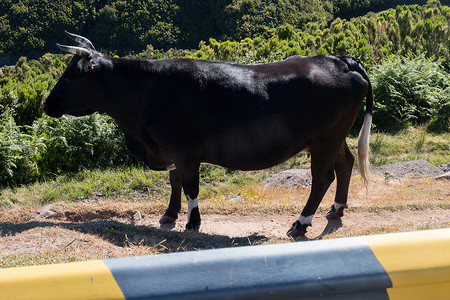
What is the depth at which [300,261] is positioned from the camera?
2301 mm

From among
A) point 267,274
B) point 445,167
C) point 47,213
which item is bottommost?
point 445,167

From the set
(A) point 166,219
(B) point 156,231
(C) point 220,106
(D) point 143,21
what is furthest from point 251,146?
(D) point 143,21

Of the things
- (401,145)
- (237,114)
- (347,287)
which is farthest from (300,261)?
(401,145)

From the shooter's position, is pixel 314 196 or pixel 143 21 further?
pixel 143 21

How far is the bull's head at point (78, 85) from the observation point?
6.51m

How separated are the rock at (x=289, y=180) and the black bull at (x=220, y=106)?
2.54 metres

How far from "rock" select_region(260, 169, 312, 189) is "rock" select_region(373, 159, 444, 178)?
4.75 feet

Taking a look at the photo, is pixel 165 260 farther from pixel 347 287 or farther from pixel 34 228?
pixel 34 228

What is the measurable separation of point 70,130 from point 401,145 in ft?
23.2

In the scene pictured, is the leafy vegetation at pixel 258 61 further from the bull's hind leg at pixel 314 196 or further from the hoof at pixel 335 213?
the bull's hind leg at pixel 314 196

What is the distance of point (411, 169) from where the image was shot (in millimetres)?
9875

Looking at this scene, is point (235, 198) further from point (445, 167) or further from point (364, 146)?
point (445, 167)

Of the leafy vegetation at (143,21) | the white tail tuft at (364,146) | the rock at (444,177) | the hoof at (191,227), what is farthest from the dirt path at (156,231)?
the leafy vegetation at (143,21)

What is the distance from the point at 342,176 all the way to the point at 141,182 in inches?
158
